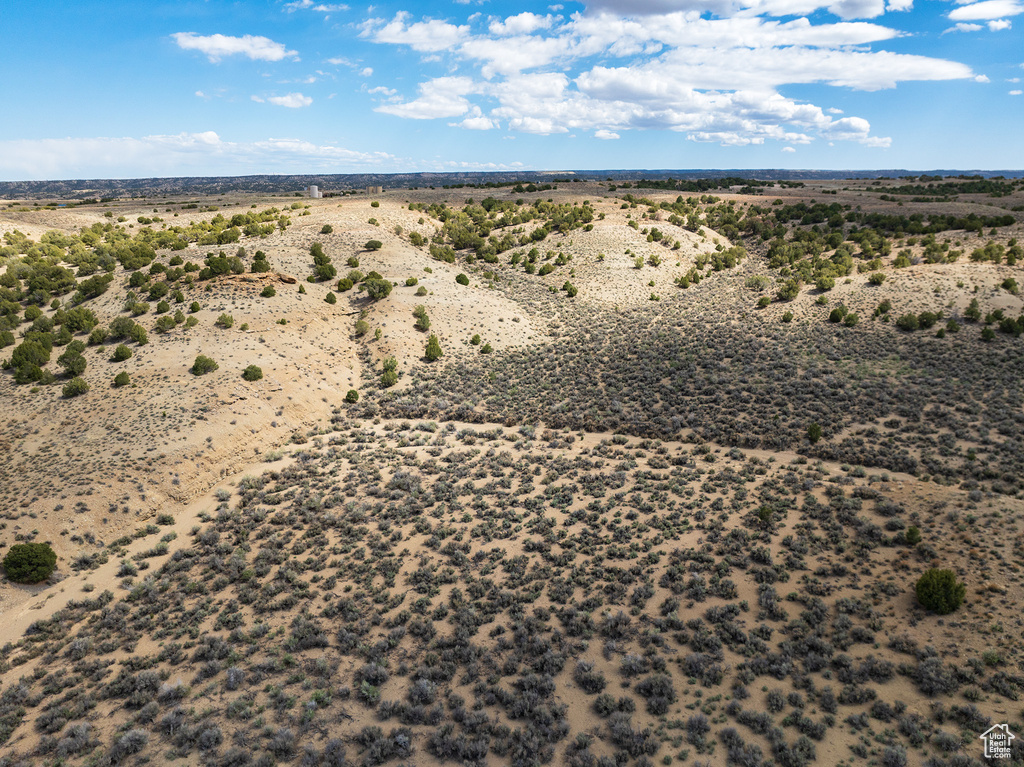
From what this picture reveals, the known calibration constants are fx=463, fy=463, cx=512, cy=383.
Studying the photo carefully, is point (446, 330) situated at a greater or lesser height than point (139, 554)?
greater

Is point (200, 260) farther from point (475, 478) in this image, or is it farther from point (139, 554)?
point (475, 478)

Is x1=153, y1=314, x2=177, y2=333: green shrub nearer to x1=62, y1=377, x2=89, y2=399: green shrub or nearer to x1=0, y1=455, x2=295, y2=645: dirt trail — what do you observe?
x1=62, y1=377, x2=89, y2=399: green shrub

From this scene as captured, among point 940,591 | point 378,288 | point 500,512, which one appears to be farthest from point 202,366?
point 940,591

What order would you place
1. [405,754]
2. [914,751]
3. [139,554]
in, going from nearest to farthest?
[914,751], [405,754], [139,554]

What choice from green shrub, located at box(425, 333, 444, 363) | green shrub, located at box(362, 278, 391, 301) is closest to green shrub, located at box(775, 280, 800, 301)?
green shrub, located at box(425, 333, 444, 363)

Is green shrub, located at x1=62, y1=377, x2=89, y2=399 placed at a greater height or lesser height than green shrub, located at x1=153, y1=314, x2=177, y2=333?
lesser

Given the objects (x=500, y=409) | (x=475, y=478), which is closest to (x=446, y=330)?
(x=500, y=409)
